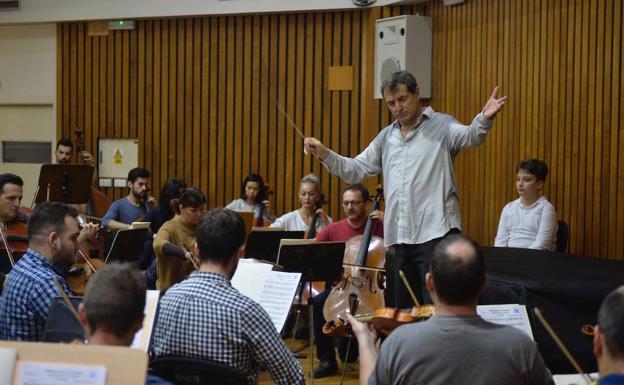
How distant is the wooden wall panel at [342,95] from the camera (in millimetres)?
6512

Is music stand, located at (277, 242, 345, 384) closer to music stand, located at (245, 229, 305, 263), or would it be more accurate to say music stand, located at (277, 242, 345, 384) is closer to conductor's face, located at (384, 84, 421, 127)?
music stand, located at (245, 229, 305, 263)

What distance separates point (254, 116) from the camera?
9.27m

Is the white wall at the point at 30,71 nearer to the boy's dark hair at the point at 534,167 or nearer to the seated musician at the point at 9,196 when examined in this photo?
the seated musician at the point at 9,196

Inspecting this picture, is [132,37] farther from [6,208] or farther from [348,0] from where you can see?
[6,208]

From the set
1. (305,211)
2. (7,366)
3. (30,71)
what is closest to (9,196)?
(305,211)

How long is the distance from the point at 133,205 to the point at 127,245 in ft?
5.42

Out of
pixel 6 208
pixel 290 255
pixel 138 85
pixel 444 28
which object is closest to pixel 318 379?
pixel 290 255

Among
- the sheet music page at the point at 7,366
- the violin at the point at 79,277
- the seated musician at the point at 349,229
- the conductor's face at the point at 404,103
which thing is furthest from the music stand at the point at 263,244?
the sheet music page at the point at 7,366

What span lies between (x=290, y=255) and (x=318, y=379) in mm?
1044

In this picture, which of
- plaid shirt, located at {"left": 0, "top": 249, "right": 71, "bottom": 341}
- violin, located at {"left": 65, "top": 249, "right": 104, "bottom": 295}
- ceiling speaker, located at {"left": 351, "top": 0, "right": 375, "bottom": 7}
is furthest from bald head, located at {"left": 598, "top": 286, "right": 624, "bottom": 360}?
ceiling speaker, located at {"left": 351, "top": 0, "right": 375, "bottom": 7}

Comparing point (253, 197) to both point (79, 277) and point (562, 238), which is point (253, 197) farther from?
point (79, 277)

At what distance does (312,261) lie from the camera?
520 cm

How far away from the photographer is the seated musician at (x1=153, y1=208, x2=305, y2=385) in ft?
9.10

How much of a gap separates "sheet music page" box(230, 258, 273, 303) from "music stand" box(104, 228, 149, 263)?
216 centimetres
